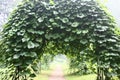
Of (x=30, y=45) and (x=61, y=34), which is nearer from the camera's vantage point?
(x=30, y=45)

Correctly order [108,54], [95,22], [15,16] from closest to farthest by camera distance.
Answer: [108,54]
[95,22]
[15,16]

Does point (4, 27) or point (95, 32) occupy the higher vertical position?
point (4, 27)

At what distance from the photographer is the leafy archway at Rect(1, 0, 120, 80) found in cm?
572

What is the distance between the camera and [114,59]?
5.61 meters

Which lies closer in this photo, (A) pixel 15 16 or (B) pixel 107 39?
(B) pixel 107 39

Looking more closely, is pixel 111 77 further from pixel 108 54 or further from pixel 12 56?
pixel 12 56

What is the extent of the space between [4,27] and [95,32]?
8.19ft

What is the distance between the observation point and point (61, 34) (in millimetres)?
6035

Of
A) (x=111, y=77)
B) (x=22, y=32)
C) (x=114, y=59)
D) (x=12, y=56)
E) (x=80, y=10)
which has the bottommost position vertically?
(x=111, y=77)

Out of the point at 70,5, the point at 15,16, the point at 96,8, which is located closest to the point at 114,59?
the point at 96,8

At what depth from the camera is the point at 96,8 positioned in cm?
610

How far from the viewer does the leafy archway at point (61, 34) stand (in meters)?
5.72

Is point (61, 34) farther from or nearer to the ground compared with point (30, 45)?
farther from the ground

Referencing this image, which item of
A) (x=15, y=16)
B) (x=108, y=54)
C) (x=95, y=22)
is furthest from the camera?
(x=15, y=16)
